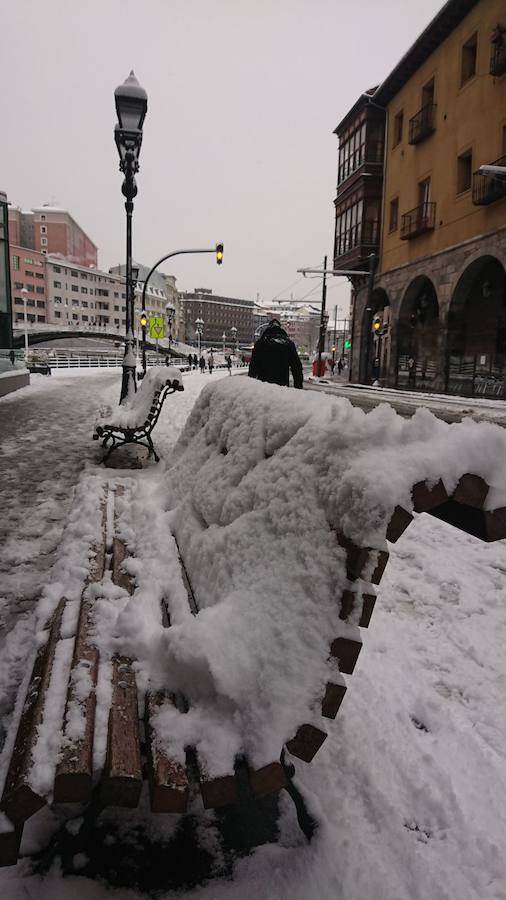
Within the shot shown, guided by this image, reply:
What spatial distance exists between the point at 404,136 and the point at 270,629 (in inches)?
1199

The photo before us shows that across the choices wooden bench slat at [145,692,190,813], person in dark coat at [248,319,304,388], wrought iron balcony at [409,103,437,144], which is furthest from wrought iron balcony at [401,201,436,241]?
wooden bench slat at [145,692,190,813]

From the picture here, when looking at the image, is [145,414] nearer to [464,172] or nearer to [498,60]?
[498,60]

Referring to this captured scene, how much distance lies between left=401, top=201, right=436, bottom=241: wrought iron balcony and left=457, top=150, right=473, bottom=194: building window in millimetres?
1670

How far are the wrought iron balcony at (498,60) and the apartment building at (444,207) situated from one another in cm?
4

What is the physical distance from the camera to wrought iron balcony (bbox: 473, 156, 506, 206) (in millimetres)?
18331

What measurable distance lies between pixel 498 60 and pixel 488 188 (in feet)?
12.7

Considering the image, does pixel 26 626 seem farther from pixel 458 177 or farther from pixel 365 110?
pixel 365 110

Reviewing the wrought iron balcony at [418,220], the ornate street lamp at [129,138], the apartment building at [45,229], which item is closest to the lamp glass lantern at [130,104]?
the ornate street lamp at [129,138]

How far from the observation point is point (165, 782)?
1.35 meters

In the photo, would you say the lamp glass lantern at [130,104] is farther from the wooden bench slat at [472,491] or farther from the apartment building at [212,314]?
the apartment building at [212,314]

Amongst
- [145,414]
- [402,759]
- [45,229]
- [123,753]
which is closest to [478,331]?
[145,414]

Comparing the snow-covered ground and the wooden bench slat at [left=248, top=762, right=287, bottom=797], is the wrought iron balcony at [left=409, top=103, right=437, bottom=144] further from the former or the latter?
the wooden bench slat at [left=248, top=762, right=287, bottom=797]

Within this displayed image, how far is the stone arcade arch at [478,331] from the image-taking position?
68.2 feet

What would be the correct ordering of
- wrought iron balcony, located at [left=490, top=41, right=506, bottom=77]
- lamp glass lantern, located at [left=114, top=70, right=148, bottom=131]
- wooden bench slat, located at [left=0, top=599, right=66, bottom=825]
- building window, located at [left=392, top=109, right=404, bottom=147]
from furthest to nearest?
building window, located at [left=392, top=109, right=404, bottom=147]
wrought iron balcony, located at [left=490, top=41, right=506, bottom=77]
lamp glass lantern, located at [left=114, top=70, right=148, bottom=131]
wooden bench slat, located at [left=0, top=599, right=66, bottom=825]
